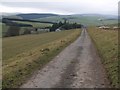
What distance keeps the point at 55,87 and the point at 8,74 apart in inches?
164

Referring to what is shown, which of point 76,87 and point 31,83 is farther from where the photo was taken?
point 31,83

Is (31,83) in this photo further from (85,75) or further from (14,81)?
(85,75)

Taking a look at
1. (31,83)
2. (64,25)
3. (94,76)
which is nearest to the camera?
(31,83)

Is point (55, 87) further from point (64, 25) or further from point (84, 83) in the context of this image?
point (64, 25)

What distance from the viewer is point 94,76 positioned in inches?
620

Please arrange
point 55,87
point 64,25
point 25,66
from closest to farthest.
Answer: point 55,87
point 25,66
point 64,25

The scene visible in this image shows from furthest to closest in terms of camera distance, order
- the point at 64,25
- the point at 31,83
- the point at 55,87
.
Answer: the point at 64,25, the point at 31,83, the point at 55,87

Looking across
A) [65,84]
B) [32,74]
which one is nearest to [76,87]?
[65,84]

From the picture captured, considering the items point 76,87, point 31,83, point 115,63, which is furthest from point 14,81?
point 115,63

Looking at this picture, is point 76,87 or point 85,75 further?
point 85,75

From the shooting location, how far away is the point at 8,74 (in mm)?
16125

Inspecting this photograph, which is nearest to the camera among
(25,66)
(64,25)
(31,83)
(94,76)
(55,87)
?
(55,87)

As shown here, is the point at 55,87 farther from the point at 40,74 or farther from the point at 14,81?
the point at 40,74

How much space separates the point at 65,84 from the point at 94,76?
2.75 meters
